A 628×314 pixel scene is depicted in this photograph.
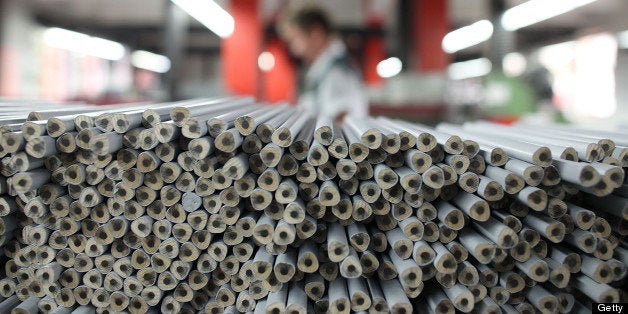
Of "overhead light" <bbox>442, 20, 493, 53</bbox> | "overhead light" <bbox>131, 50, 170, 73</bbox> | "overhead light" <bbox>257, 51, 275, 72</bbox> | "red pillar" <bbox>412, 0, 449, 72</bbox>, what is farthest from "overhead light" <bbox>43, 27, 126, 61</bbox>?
"overhead light" <bbox>442, 20, 493, 53</bbox>

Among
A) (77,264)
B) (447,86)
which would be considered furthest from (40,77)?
(77,264)

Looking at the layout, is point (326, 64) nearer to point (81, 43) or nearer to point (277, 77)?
point (277, 77)

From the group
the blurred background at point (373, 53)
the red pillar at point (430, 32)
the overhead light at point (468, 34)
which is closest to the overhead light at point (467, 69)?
the blurred background at point (373, 53)

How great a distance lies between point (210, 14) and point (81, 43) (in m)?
7.93

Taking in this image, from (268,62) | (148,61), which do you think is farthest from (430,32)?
(148,61)

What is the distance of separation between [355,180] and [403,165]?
115 millimetres

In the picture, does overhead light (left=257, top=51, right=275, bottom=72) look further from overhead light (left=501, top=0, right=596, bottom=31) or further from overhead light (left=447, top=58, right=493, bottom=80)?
overhead light (left=501, top=0, right=596, bottom=31)

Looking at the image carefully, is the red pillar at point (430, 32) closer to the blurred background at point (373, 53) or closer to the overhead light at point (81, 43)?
the blurred background at point (373, 53)

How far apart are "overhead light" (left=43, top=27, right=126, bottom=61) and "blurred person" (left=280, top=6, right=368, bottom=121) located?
475 inches

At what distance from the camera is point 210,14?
7773mm

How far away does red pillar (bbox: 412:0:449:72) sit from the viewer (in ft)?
24.8

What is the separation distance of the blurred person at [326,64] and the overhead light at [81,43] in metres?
12.1

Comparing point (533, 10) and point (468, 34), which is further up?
point (468, 34)

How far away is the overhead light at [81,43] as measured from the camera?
12.7 meters
